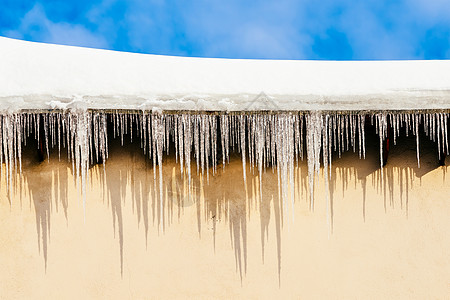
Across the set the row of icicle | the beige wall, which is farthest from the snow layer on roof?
the beige wall

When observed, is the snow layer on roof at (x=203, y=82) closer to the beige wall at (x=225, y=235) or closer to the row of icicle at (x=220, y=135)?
the row of icicle at (x=220, y=135)

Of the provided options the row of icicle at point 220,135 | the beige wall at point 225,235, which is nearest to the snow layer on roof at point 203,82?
the row of icicle at point 220,135

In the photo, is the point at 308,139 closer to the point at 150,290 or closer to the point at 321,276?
the point at 321,276

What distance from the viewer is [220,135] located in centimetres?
338

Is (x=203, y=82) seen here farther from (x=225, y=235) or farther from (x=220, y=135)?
(x=225, y=235)

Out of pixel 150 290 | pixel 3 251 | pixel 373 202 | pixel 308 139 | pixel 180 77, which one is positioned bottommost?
pixel 150 290

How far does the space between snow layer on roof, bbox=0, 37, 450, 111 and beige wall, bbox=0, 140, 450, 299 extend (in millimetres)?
601

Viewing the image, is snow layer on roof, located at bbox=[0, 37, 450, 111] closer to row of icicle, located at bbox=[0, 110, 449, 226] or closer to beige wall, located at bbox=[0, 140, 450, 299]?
row of icicle, located at bbox=[0, 110, 449, 226]

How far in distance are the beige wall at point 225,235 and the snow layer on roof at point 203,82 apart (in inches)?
23.7

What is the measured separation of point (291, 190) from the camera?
3.44 metres

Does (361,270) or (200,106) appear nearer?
(200,106)

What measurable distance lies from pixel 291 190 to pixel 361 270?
931 millimetres

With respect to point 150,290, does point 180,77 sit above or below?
above

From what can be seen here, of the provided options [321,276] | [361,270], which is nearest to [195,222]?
[321,276]
